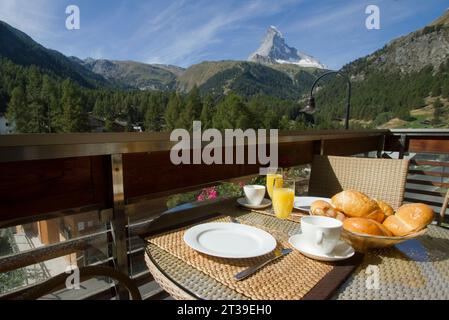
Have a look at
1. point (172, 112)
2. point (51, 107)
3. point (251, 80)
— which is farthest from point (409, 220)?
point (251, 80)

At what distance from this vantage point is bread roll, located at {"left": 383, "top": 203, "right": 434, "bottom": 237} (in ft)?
2.01

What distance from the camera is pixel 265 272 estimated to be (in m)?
0.52

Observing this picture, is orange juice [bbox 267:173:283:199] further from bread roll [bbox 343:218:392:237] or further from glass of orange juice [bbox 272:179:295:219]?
bread roll [bbox 343:218:392:237]

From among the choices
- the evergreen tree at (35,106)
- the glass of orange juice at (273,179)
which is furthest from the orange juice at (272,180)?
the evergreen tree at (35,106)

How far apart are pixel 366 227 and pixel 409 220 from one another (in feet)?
0.36

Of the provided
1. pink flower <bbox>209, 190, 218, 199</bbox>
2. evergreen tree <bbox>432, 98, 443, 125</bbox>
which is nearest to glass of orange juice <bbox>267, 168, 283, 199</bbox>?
pink flower <bbox>209, 190, 218, 199</bbox>

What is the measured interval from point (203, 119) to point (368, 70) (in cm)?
2138

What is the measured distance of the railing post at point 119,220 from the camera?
896 millimetres

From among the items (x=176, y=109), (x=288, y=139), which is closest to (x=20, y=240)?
(x=288, y=139)

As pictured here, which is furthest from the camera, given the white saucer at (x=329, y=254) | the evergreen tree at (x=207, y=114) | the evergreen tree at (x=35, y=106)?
the evergreen tree at (x=207, y=114)

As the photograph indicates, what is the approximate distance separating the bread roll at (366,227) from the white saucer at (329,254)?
4cm

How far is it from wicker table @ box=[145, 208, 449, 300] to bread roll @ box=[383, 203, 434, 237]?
0.06 metres

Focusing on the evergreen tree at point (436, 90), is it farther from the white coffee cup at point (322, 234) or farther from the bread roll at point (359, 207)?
the white coffee cup at point (322, 234)
